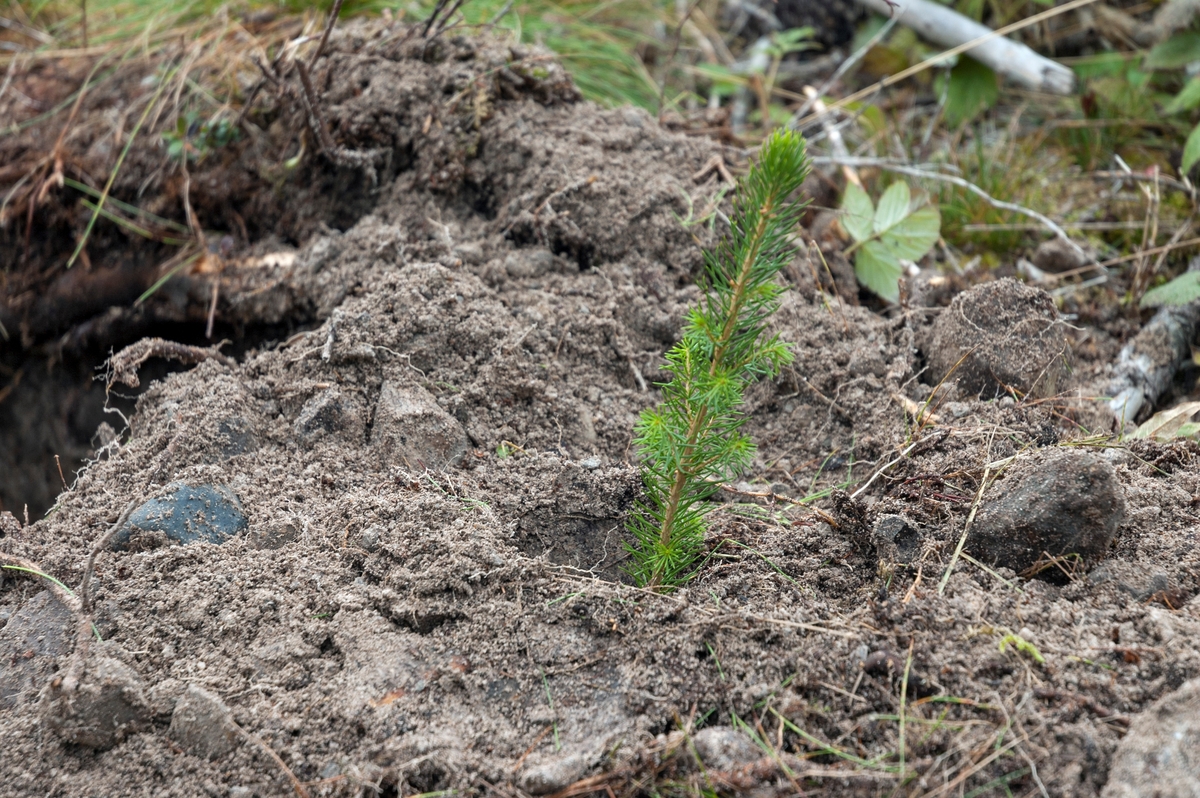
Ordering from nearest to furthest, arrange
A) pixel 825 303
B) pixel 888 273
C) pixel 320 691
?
pixel 320 691 → pixel 825 303 → pixel 888 273

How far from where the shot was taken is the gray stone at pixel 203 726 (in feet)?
4.55

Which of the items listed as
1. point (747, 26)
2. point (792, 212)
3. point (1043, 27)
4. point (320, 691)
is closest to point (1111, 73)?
point (1043, 27)

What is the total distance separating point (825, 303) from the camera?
8.04 feet

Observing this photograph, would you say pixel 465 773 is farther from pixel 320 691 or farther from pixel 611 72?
pixel 611 72

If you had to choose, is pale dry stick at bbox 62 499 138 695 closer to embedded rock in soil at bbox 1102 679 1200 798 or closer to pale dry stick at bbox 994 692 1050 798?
pale dry stick at bbox 994 692 1050 798

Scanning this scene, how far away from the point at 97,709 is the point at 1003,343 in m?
2.03

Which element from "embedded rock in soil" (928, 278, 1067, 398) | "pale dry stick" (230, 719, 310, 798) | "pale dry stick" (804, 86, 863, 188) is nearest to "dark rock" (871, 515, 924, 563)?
"embedded rock in soil" (928, 278, 1067, 398)

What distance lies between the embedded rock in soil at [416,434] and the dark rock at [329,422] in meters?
0.05

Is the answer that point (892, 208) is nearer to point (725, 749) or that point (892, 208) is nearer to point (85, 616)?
point (725, 749)

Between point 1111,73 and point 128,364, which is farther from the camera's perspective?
point 1111,73

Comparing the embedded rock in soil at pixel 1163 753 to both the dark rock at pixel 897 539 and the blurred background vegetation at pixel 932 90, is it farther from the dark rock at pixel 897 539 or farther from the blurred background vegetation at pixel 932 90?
the blurred background vegetation at pixel 932 90

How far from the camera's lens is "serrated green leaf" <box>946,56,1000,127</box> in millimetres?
3693

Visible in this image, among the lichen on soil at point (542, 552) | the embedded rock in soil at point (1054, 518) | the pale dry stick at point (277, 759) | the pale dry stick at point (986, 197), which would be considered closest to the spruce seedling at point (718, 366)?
the lichen on soil at point (542, 552)

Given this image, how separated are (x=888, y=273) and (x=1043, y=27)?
231cm
